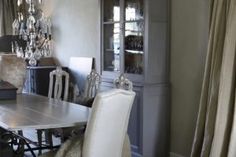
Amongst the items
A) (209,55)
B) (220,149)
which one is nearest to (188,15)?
(209,55)

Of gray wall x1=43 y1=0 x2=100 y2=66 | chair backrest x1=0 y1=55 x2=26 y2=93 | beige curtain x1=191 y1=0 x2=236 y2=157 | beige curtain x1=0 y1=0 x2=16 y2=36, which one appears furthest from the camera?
beige curtain x1=0 y1=0 x2=16 y2=36

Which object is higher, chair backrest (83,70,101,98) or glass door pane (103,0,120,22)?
glass door pane (103,0,120,22)

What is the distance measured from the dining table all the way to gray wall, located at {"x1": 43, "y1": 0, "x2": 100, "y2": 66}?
190cm

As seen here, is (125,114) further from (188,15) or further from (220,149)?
(188,15)

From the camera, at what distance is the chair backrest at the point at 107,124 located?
257 centimetres

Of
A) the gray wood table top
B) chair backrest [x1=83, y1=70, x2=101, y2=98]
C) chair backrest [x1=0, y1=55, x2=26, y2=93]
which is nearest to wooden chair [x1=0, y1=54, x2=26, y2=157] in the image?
chair backrest [x1=0, y1=55, x2=26, y2=93]

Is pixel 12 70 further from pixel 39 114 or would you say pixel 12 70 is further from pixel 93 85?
pixel 39 114

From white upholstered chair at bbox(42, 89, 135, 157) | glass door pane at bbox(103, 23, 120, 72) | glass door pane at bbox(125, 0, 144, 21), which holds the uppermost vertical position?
glass door pane at bbox(125, 0, 144, 21)

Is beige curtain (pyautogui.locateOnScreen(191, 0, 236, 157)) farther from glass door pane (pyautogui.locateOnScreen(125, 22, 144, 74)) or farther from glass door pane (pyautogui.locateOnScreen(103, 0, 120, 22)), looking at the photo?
glass door pane (pyautogui.locateOnScreen(103, 0, 120, 22))

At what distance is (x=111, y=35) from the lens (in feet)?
15.5

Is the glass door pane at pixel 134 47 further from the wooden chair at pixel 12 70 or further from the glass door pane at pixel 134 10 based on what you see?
the wooden chair at pixel 12 70

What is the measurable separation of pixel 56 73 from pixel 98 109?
210 centimetres

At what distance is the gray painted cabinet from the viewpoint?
408cm

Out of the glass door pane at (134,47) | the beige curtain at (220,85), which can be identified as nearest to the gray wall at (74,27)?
the glass door pane at (134,47)
